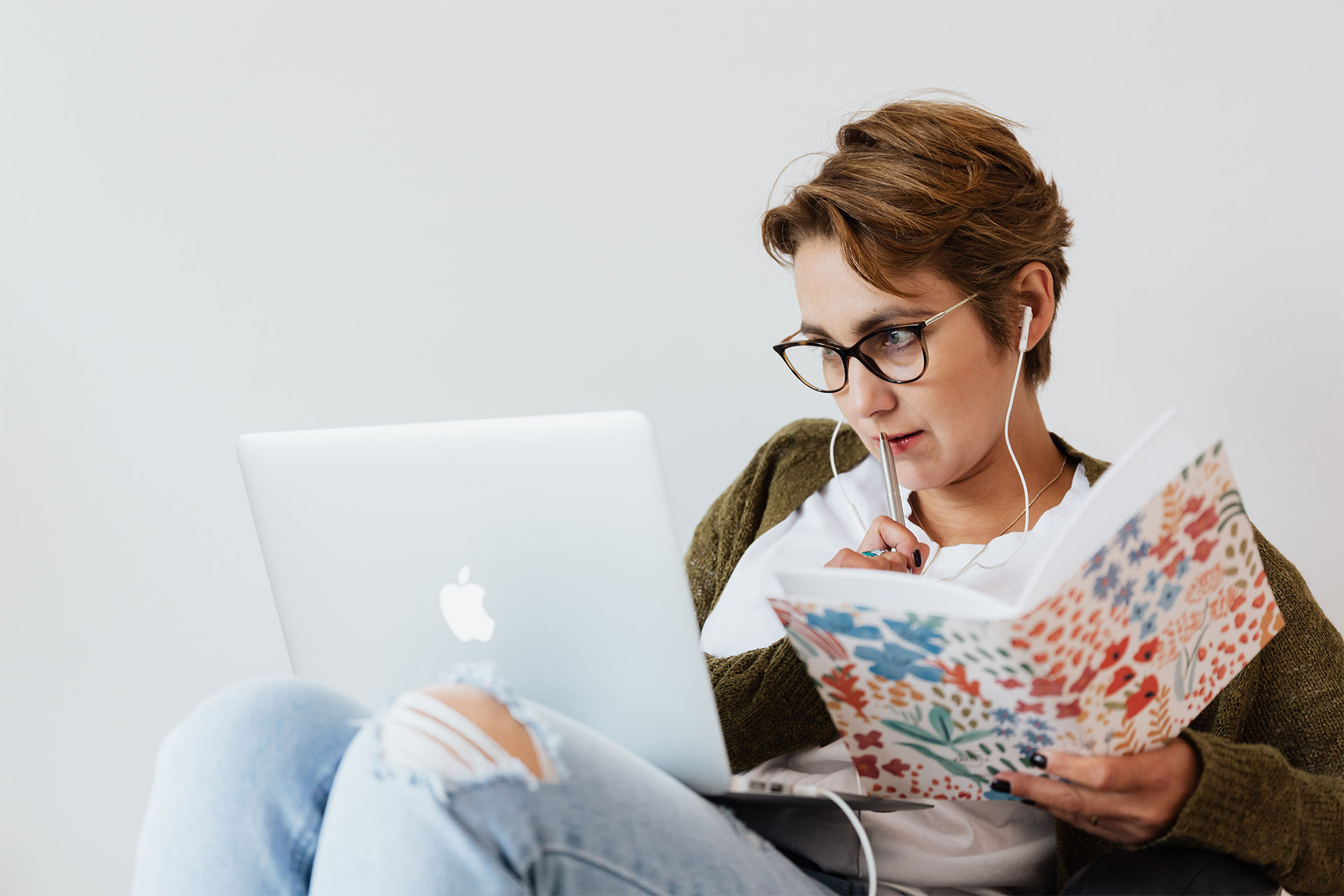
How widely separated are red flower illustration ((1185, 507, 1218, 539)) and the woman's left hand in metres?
0.19

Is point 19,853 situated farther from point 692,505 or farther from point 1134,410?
point 1134,410

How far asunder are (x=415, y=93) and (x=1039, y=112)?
0.98 meters

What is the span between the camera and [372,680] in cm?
91

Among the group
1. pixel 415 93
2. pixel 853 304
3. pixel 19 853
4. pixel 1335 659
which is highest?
pixel 415 93

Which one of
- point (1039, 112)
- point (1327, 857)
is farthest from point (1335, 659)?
point (1039, 112)

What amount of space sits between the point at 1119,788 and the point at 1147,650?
112 mm

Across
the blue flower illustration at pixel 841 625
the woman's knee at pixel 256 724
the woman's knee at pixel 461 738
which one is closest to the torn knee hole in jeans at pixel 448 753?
the woman's knee at pixel 461 738

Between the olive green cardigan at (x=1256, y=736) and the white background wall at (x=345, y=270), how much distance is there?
0.46 meters

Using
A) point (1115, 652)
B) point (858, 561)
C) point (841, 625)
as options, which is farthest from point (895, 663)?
point (858, 561)

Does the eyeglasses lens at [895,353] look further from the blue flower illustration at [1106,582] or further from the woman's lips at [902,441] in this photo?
the blue flower illustration at [1106,582]

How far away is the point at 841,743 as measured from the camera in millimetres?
1105

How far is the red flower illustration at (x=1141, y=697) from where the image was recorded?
0.78m

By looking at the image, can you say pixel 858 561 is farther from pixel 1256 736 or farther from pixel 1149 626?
pixel 1256 736

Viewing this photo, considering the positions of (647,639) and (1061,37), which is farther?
(1061,37)
